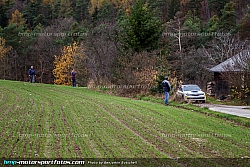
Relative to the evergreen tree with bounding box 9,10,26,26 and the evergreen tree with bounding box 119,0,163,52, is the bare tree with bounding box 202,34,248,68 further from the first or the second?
the evergreen tree with bounding box 9,10,26,26

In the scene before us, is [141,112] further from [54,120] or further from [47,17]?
[47,17]

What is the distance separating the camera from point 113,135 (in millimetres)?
11484

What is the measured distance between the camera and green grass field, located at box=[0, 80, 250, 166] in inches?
366

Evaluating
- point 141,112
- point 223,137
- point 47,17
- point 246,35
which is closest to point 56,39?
point 47,17

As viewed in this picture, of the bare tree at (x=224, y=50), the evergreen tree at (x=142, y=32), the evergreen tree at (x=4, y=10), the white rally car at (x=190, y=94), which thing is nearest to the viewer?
the white rally car at (x=190, y=94)

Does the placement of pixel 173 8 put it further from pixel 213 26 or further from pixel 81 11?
pixel 81 11

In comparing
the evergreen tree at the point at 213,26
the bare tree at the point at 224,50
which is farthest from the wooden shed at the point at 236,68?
the evergreen tree at the point at 213,26

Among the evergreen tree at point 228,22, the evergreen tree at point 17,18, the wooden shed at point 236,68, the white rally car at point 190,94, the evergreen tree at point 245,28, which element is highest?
the evergreen tree at point 17,18

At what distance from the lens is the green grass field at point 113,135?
930cm

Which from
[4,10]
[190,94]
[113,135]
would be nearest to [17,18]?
[4,10]

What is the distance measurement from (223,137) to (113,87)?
66.9 ft

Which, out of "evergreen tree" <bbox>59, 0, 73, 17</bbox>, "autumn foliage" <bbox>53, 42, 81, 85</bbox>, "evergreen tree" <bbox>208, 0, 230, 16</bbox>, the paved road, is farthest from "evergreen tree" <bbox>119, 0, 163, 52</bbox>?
"evergreen tree" <bbox>59, 0, 73, 17</bbox>

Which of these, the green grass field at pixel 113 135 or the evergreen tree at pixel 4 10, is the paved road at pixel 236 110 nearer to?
the green grass field at pixel 113 135

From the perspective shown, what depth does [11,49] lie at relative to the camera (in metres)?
62.3
